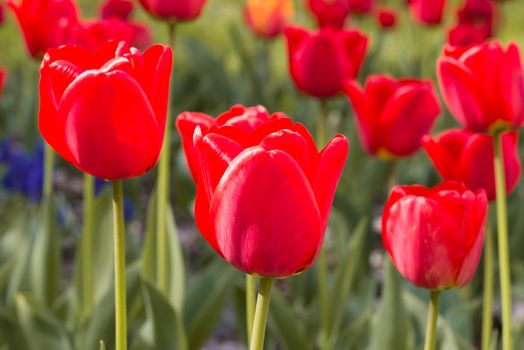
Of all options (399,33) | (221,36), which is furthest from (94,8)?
(399,33)

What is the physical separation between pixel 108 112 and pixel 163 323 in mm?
589

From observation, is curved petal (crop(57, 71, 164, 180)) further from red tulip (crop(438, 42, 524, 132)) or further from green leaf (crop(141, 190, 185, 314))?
green leaf (crop(141, 190, 185, 314))

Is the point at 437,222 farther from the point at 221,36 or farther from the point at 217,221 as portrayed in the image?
the point at 221,36

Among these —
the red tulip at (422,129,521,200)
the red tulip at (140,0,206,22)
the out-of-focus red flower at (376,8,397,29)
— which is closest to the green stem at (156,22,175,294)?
the red tulip at (140,0,206,22)

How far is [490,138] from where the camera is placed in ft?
4.64

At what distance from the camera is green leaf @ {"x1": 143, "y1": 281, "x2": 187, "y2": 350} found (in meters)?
1.44

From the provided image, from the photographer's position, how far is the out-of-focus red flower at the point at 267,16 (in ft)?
11.3

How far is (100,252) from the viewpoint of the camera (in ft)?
6.12

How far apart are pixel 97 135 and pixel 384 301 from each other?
771 mm

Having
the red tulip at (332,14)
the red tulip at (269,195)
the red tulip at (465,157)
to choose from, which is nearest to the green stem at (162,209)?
the red tulip at (465,157)

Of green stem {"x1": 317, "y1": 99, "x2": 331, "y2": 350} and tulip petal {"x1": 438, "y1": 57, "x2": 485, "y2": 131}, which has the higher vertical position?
tulip petal {"x1": 438, "y1": 57, "x2": 485, "y2": 131}

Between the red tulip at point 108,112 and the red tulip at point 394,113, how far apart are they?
827 millimetres

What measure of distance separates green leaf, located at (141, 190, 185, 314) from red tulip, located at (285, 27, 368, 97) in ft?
1.25

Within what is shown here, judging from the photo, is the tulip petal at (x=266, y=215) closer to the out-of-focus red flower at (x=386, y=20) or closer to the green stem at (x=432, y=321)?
the green stem at (x=432, y=321)
